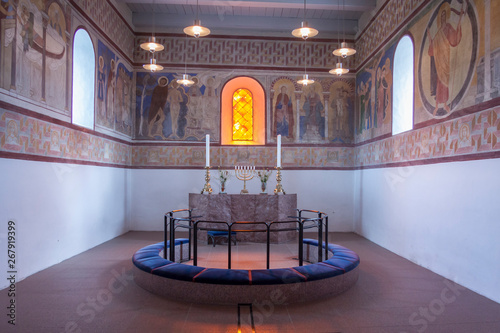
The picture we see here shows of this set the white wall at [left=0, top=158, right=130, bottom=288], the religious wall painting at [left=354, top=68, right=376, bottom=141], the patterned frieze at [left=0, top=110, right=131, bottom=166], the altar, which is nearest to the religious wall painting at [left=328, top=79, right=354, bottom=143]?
the religious wall painting at [left=354, top=68, right=376, bottom=141]

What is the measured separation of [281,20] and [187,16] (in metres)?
3.19

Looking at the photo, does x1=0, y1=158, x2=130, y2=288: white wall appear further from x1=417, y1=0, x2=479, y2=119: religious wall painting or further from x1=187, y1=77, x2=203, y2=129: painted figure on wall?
x1=417, y1=0, x2=479, y2=119: religious wall painting

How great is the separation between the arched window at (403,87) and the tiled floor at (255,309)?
373 centimetres

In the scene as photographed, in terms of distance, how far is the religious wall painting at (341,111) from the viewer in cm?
1200

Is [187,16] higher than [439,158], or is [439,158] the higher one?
[187,16]

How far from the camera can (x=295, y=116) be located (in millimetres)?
12000

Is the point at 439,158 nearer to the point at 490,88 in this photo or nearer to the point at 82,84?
the point at 490,88

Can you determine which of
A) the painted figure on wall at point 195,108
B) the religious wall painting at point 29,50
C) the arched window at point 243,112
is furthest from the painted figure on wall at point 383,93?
the religious wall painting at point 29,50

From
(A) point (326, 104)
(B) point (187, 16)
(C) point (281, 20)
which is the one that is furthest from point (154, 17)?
(A) point (326, 104)

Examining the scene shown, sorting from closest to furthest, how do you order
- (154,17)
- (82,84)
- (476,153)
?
(476,153), (82,84), (154,17)

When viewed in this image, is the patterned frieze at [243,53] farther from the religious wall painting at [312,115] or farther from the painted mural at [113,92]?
the painted mural at [113,92]

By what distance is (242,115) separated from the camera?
40.7 ft

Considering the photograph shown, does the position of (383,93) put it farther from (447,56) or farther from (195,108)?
(195,108)

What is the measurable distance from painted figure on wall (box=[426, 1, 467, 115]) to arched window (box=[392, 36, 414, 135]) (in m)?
1.04
